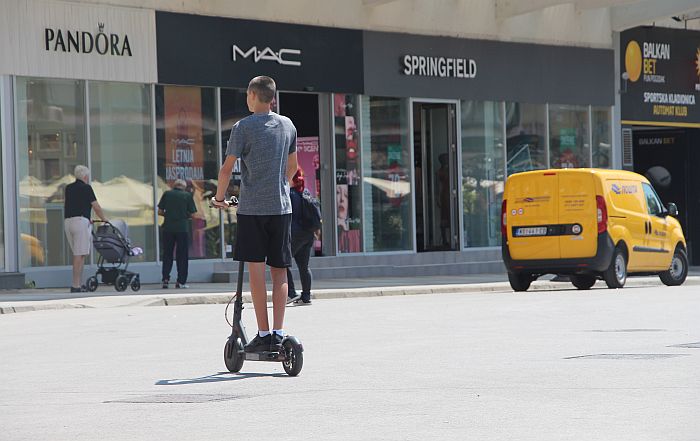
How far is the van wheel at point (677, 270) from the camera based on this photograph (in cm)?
2544

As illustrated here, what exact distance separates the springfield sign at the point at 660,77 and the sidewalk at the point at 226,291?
8.09 metres

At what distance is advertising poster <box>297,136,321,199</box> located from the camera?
97.5 feet

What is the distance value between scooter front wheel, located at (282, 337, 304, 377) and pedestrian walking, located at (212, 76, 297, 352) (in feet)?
0.71

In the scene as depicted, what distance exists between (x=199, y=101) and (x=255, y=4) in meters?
2.28

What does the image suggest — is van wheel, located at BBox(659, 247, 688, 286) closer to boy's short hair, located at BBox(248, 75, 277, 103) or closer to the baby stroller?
the baby stroller

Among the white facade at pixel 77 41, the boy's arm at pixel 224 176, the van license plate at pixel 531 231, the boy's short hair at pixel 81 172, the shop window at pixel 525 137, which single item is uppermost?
→ the white facade at pixel 77 41

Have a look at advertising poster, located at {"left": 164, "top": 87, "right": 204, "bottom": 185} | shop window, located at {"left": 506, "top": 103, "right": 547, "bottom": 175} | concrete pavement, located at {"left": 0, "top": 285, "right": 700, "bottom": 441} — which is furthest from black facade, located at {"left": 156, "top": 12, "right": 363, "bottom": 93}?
concrete pavement, located at {"left": 0, "top": 285, "right": 700, "bottom": 441}

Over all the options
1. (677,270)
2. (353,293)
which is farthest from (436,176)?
(353,293)

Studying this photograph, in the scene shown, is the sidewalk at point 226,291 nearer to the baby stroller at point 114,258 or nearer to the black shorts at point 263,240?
the baby stroller at point 114,258

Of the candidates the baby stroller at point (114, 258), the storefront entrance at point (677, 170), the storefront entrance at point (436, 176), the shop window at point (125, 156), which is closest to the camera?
the baby stroller at point (114, 258)

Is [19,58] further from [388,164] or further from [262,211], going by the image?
[262,211]

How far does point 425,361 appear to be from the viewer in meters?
11.1

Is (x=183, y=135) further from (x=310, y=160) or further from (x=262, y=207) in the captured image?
(x=262, y=207)

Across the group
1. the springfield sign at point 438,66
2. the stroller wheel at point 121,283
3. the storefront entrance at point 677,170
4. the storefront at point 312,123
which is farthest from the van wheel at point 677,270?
the storefront entrance at point 677,170
